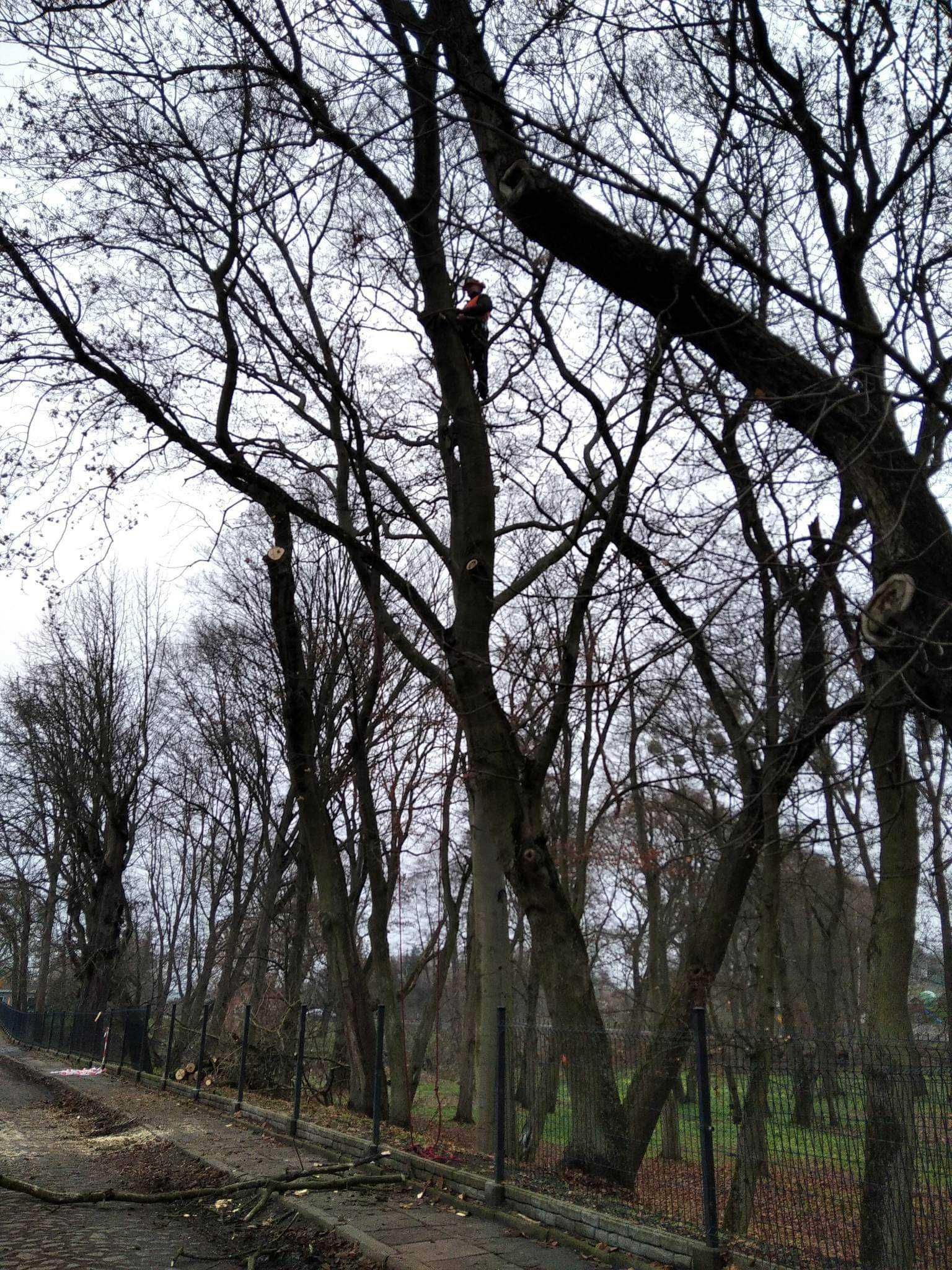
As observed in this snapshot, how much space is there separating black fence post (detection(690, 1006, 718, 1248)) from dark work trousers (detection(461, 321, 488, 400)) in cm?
724

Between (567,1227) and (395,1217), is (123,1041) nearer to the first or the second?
(395,1217)

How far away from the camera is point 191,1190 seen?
788cm

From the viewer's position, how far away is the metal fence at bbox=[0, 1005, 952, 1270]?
16.5ft

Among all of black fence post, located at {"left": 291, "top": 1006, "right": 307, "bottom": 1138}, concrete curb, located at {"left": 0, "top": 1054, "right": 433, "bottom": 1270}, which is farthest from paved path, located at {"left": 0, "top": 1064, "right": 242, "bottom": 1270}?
black fence post, located at {"left": 291, "top": 1006, "right": 307, "bottom": 1138}

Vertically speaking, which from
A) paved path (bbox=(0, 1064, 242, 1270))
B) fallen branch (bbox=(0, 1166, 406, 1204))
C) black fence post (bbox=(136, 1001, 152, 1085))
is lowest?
paved path (bbox=(0, 1064, 242, 1270))

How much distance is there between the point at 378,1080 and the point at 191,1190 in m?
1.99

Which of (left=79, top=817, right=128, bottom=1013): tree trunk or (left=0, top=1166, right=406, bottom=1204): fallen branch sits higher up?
(left=79, top=817, right=128, bottom=1013): tree trunk

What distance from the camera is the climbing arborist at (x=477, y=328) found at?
33.6 feet

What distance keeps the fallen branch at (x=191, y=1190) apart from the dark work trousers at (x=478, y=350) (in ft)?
25.9

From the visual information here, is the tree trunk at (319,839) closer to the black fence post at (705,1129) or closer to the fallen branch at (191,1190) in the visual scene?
the fallen branch at (191,1190)

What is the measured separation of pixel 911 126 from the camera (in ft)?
20.4

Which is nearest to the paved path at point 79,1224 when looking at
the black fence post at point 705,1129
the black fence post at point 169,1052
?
the black fence post at point 705,1129

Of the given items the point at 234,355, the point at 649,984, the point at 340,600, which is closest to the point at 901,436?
the point at 234,355

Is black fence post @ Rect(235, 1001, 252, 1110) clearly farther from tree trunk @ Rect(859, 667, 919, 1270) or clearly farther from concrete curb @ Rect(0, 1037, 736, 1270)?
tree trunk @ Rect(859, 667, 919, 1270)
